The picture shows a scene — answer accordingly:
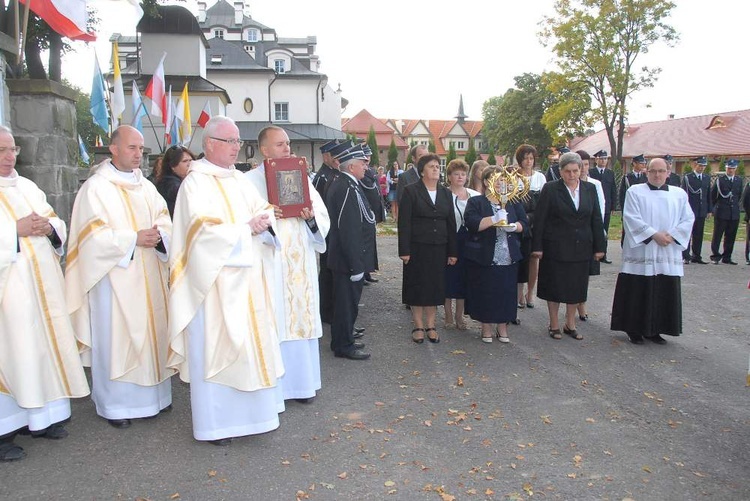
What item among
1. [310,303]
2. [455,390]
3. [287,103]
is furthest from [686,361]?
[287,103]

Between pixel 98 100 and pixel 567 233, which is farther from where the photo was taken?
pixel 98 100

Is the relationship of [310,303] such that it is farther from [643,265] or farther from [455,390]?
[643,265]

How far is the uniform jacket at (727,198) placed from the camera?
13.0 metres

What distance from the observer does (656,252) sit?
7035 mm

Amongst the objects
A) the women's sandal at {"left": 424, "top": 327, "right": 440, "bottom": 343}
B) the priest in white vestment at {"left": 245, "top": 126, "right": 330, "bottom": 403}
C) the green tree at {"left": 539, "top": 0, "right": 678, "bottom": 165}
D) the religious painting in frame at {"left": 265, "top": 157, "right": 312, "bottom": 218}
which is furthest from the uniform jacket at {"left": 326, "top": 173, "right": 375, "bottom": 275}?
the green tree at {"left": 539, "top": 0, "right": 678, "bottom": 165}

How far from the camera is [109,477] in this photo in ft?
13.1

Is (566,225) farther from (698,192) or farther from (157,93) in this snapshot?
(157,93)

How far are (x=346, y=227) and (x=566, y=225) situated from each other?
2.71 meters

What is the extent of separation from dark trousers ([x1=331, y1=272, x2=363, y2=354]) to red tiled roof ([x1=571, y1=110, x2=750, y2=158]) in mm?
43687

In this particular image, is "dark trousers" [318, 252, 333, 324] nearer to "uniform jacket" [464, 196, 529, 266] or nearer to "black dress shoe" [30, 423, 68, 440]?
"uniform jacket" [464, 196, 529, 266]

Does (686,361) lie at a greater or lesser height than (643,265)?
lesser

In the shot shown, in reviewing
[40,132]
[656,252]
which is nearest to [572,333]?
[656,252]

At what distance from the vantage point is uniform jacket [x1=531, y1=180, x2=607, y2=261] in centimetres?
713

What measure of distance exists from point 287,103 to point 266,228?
45.0 metres
